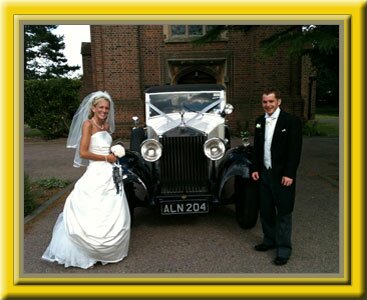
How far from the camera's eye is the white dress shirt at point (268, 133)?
394 centimetres

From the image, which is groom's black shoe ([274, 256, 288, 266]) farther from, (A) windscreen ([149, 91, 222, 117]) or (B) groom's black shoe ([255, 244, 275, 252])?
(A) windscreen ([149, 91, 222, 117])

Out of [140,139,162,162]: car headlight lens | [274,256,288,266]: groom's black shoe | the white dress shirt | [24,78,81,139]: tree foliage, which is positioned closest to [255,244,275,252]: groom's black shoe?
[274,256,288,266]: groom's black shoe

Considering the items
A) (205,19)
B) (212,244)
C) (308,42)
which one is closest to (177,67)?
(308,42)

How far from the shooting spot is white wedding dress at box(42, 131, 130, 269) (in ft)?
12.9

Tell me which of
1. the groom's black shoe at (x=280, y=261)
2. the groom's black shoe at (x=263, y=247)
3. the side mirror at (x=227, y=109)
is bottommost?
the groom's black shoe at (x=280, y=261)

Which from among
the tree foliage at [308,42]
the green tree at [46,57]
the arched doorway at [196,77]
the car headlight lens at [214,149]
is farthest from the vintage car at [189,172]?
the green tree at [46,57]

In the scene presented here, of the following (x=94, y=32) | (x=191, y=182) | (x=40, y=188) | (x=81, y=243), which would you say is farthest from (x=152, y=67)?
(x=81, y=243)

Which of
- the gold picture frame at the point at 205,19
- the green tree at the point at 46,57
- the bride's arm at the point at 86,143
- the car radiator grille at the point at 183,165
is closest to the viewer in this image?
the gold picture frame at the point at 205,19

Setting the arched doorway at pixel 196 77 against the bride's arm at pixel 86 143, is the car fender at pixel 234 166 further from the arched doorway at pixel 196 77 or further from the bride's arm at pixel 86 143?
the arched doorway at pixel 196 77

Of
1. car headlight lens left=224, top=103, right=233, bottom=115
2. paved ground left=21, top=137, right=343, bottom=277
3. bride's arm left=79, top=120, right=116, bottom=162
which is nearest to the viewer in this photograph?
paved ground left=21, top=137, right=343, bottom=277

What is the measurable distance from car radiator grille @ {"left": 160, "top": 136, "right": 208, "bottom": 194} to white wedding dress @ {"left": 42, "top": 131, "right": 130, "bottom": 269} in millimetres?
947

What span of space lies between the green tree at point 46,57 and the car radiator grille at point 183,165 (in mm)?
34635

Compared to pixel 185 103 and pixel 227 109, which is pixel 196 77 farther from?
pixel 227 109

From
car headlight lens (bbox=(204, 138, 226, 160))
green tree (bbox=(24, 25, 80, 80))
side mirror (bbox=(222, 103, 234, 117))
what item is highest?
green tree (bbox=(24, 25, 80, 80))
